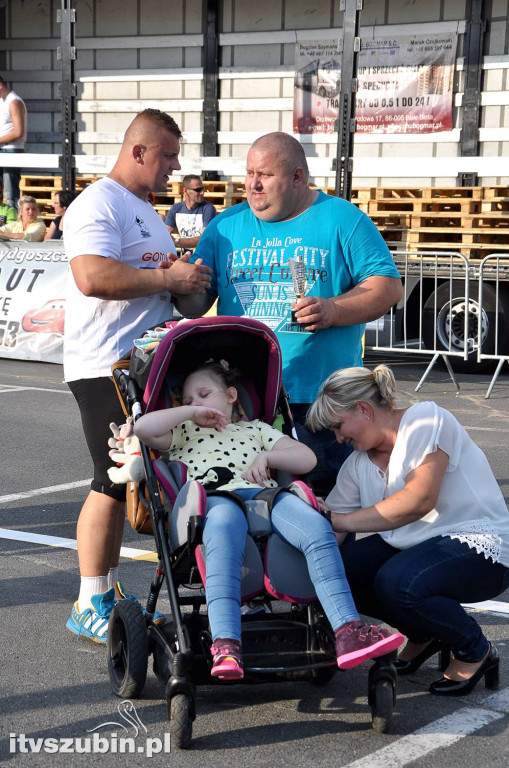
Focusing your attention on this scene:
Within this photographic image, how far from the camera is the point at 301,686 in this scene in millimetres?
4043

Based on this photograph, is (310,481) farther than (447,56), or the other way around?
(447,56)

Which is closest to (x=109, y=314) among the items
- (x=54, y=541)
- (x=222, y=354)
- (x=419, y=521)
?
(x=222, y=354)

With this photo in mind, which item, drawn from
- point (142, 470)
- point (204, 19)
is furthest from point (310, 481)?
point (204, 19)

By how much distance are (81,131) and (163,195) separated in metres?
4.31

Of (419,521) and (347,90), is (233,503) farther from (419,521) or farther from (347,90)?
(347,90)

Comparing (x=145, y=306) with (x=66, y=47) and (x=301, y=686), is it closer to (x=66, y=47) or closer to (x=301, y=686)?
(x=301, y=686)

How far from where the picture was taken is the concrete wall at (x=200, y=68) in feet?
55.1

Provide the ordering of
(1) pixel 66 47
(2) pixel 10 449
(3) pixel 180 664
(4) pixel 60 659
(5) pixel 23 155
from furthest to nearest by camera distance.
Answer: (5) pixel 23 155, (1) pixel 66 47, (2) pixel 10 449, (4) pixel 60 659, (3) pixel 180 664

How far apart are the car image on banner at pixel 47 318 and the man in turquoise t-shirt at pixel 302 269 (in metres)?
7.79

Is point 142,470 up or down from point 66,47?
down

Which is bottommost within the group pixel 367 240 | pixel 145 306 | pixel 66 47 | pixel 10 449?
pixel 10 449

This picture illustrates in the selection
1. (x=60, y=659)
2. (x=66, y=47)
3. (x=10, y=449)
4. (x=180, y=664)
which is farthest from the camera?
(x=66, y=47)

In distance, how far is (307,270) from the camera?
4.48m

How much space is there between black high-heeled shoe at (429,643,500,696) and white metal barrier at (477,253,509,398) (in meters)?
7.71
